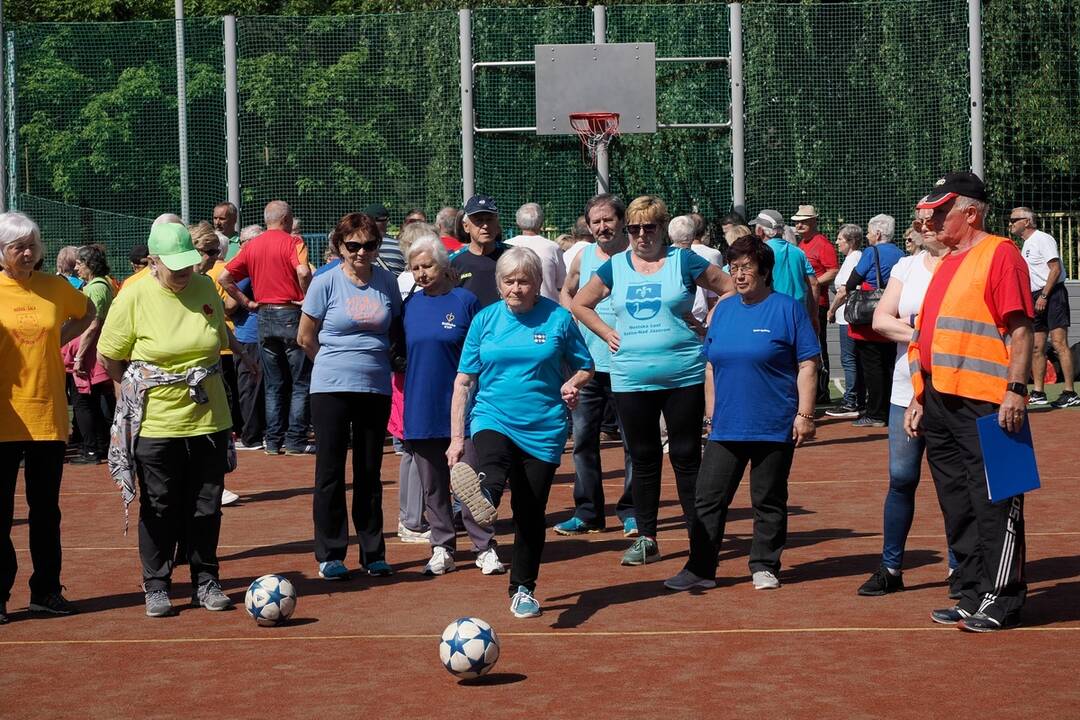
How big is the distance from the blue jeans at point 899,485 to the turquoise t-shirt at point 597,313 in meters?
2.19

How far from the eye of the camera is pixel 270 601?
7.35m

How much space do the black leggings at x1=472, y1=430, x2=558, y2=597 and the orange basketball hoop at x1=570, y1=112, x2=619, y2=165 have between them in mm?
13321

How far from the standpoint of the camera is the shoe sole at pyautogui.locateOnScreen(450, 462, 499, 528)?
7.12 meters

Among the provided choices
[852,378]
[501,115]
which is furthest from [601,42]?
[852,378]

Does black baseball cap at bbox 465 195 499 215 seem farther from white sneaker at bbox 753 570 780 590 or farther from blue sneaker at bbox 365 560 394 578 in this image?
white sneaker at bbox 753 570 780 590

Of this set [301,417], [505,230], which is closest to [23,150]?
[505,230]

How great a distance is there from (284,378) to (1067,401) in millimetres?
7781

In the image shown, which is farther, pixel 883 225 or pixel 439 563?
pixel 883 225

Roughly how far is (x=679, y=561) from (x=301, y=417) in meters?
5.64

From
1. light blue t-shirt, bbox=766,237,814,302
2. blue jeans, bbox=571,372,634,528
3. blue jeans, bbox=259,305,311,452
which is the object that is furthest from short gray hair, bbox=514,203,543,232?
blue jeans, bbox=259,305,311,452

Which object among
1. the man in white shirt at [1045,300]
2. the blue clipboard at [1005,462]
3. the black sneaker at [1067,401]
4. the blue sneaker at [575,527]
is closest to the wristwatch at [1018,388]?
the blue clipboard at [1005,462]

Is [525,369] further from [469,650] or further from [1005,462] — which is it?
[1005,462]

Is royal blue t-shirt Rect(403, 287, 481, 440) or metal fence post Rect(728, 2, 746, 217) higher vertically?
metal fence post Rect(728, 2, 746, 217)

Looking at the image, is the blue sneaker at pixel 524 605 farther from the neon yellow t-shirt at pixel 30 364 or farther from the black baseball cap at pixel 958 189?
the black baseball cap at pixel 958 189
